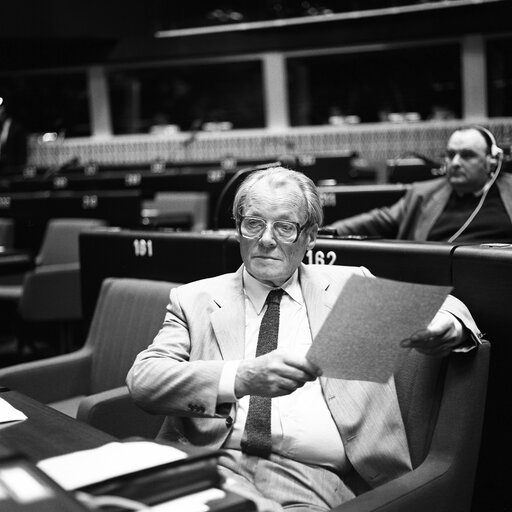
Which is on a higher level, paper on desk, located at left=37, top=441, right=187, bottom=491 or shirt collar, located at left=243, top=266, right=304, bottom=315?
shirt collar, located at left=243, top=266, right=304, bottom=315

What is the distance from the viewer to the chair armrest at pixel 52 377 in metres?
2.49

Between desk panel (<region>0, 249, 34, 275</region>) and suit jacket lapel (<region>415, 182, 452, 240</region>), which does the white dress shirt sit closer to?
suit jacket lapel (<region>415, 182, 452, 240</region>)

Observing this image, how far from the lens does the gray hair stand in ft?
5.86

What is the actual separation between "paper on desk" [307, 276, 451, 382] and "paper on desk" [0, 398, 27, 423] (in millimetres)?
723

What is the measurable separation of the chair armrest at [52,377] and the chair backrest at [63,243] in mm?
2150

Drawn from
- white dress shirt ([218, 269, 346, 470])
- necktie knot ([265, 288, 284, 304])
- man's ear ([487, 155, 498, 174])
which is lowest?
white dress shirt ([218, 269, 346, 470])

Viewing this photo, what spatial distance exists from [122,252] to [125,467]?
1.71 meters

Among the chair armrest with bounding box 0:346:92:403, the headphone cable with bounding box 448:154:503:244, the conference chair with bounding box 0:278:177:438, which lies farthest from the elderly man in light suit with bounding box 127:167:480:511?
the headphone cable with bounding box 448:154:503:244

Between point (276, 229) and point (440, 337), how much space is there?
46cm

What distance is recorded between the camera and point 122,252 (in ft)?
9.41

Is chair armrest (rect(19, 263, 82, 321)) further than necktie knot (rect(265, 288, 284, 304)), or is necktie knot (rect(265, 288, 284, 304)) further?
chair armrest (rect(19, 263, 82, 321))

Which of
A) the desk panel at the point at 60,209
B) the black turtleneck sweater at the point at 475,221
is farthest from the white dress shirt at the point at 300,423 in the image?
the desk panel at the point at 60,209

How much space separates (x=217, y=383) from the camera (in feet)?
5.01

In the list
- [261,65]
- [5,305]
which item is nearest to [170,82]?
[261,65]
